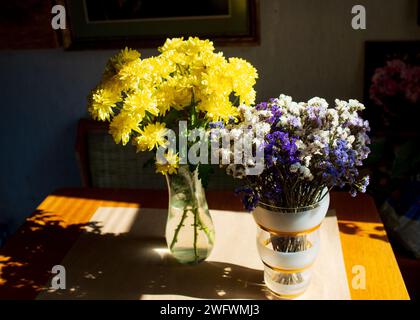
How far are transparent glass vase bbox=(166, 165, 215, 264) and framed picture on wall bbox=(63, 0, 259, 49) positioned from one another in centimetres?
99

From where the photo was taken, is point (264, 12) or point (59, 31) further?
point (59, 31)

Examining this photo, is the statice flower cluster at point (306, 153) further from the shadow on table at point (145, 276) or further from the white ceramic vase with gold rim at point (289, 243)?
the shadow on table at point (145, 276)

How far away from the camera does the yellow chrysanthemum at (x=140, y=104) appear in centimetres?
124

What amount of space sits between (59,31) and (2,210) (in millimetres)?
1132

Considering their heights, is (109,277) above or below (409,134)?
below

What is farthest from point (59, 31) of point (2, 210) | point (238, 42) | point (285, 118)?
point (285, 118)

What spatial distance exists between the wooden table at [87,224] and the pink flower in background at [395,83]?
54 centimetres

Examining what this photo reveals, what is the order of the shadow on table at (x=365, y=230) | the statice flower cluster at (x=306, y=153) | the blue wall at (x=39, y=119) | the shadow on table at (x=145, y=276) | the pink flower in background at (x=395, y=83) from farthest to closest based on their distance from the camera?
the blue wall at (x=39, y=119)
the pink flower in background at (x=395, y=83)
the shadow on table at (x=365, y=230)
the shadow on table at (x=145, y=276)
the statice flower cluster at (x=306, y=153)

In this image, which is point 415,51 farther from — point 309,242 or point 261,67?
point 309,242

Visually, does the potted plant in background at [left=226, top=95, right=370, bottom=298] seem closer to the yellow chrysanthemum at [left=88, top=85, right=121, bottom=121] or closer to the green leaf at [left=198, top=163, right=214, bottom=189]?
the green leaf at [left=198, top=163, right=214, bottom=189]

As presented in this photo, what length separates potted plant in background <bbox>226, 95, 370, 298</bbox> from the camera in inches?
46.6

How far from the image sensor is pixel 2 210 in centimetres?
291

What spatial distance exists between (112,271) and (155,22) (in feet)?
3.92

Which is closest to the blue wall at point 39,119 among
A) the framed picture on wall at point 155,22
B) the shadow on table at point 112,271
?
the framed picture on wall at point 155,22
